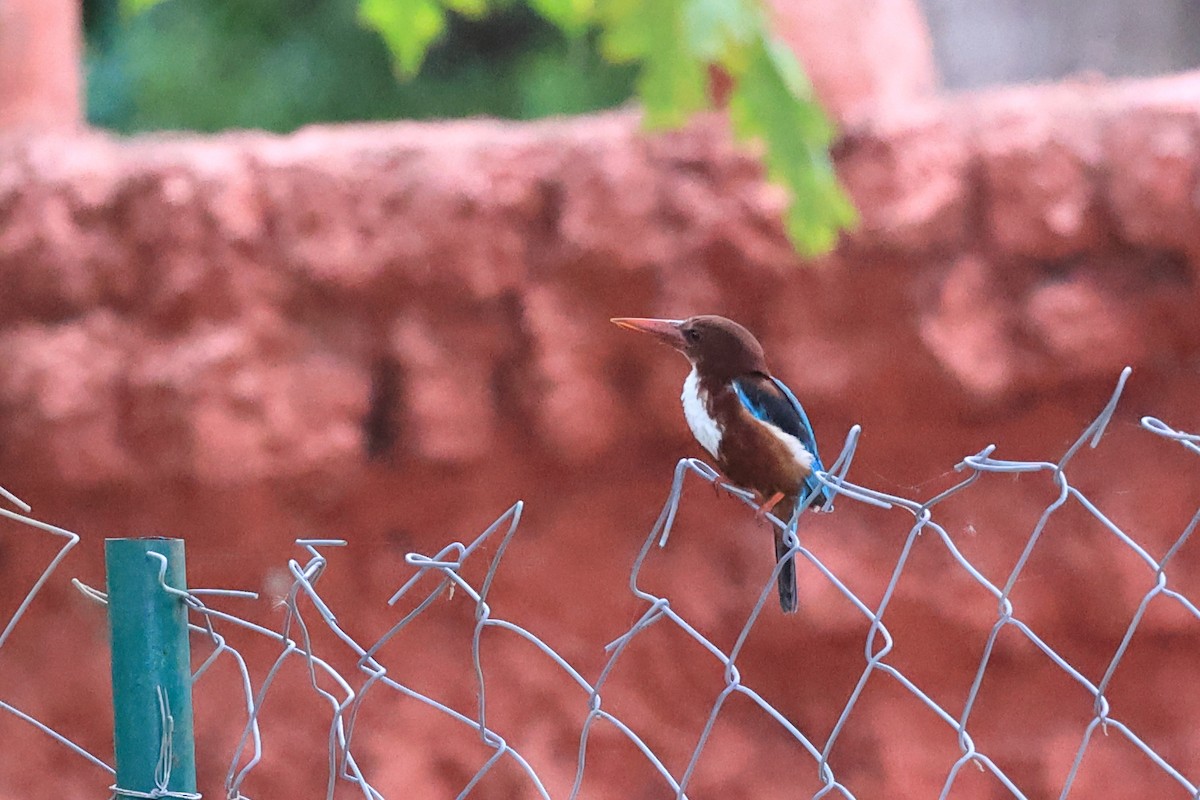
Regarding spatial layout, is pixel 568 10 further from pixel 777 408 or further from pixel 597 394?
pixel 597 394

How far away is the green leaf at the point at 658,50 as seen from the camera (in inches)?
48.4

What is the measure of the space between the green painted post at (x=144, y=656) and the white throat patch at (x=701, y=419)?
0.49 meters

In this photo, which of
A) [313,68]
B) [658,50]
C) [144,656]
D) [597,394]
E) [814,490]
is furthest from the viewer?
[313,68]

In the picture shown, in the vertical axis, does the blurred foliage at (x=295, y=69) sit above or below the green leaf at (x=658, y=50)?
below

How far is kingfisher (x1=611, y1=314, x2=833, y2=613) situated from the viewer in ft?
3.52

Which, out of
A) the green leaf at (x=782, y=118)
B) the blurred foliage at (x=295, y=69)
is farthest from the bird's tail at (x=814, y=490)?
the blurred foliage at (x=295, y=69)

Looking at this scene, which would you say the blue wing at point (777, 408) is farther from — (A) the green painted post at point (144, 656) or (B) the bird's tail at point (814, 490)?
(A) the green painted post at point (144, 656)

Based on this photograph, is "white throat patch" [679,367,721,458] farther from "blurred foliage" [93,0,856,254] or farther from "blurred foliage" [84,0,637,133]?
"blurred foliage" [84,0,637,133]

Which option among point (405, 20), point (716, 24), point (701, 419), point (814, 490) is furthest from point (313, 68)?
point (814, 490)

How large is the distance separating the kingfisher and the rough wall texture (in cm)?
110

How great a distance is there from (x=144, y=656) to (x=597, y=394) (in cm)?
152

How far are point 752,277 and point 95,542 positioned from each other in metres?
1.42

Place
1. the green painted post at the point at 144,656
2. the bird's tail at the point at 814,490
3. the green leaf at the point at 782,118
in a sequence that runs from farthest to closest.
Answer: the green leaf at the point at 782,118 < the bird's tail at the point at 814,490 < the green painted post at the point at 144,656

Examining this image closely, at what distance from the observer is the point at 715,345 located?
3.80 feet
